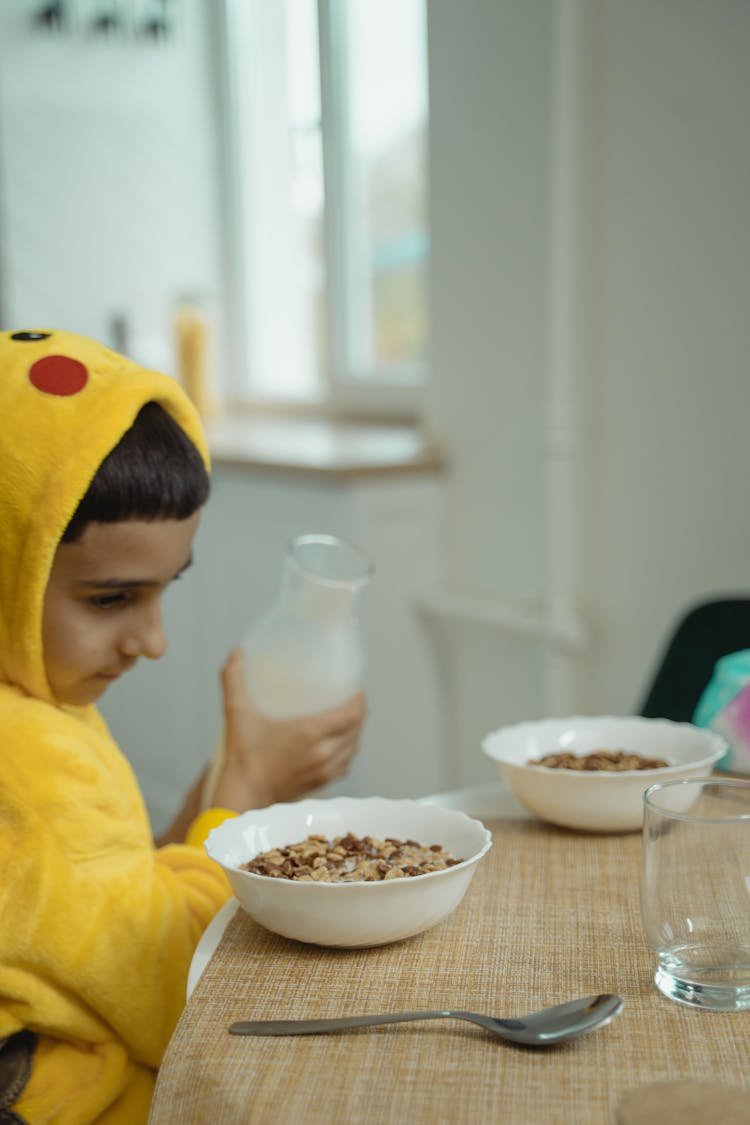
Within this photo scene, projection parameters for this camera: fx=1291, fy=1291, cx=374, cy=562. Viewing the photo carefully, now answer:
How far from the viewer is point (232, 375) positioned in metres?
3.38

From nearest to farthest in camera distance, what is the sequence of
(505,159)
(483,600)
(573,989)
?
(573,989) → (505,159) → (483,600)

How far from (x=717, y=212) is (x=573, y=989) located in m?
1.39

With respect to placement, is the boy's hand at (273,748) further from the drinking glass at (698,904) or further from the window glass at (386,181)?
the window glass at (386,181)

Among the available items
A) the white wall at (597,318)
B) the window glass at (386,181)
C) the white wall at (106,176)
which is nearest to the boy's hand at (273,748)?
the white wall at (597,318)

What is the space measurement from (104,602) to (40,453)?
0.45ft

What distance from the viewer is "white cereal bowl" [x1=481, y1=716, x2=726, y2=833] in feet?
3.15

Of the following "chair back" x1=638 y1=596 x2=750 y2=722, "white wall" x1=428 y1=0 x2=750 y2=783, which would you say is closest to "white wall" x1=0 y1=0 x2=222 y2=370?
"white wall" x1=428 y1=0 x2=750 y2=783

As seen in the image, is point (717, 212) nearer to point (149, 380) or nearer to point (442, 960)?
point (149, 380)

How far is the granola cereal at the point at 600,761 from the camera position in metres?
1.01

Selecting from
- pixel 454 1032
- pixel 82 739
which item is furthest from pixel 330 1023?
pixel 82 739

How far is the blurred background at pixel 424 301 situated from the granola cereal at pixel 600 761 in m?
0.68

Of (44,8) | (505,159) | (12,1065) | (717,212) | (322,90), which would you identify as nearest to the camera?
(12,1065)

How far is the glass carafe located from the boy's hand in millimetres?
12

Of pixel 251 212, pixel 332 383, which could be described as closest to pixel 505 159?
pixel 332 383
